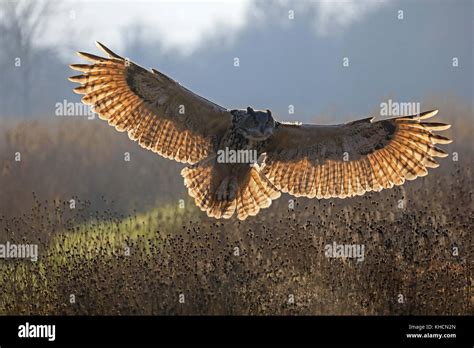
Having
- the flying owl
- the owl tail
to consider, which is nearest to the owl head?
the flying owl

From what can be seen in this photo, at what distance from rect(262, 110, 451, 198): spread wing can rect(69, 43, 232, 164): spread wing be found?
2.33 ft

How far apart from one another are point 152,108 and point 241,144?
977mm

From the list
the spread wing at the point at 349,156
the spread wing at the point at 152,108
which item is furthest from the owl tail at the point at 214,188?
the spread wing at the point at 349,156

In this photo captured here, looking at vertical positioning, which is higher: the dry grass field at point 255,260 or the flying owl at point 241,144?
the flying owl at point 241,144

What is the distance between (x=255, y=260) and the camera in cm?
731

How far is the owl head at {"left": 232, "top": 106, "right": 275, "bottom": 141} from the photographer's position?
6.66 metres

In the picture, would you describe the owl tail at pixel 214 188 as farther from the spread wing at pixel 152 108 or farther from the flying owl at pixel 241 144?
the spread wing at pixel 152 108

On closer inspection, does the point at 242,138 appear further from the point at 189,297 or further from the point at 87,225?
the point at 87,225

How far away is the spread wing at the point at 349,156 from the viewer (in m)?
7.32

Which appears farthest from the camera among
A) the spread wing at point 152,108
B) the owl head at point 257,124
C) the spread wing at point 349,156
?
the spread wing at point 349,156

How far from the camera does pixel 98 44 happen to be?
21.8 feet

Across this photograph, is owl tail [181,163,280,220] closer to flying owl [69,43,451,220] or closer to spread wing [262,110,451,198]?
flying owl [69,43,451,220]
